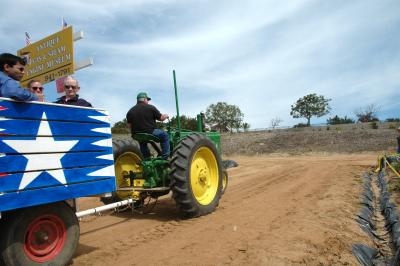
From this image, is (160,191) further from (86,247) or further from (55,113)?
(55,113)

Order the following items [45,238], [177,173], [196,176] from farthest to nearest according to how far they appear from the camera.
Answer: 1. [196,176]
2. [177,173]
3. [45,238]

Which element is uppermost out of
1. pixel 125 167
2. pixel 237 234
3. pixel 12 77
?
pixel 12 77

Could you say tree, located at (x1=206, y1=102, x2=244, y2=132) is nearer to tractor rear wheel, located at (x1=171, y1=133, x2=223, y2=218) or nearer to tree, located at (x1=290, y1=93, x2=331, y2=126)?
tree, located at (x1=290, y1=93, x2=331, y2=126)

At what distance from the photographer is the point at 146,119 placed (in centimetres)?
618

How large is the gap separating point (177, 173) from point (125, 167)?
5.13ft

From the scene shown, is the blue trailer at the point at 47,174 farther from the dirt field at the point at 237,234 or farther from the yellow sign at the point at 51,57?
the yellow sign at the point at 51,57

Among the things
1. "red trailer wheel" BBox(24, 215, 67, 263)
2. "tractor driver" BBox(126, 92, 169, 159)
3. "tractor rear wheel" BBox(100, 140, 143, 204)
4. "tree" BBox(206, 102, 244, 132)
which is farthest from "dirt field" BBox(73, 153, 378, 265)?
"tree" BBox(206, 102, 244, 132)

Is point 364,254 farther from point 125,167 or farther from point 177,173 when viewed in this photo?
point 125,167

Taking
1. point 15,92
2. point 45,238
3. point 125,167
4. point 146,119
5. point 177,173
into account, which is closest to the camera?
point 15,92

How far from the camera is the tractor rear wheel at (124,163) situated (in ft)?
21.1

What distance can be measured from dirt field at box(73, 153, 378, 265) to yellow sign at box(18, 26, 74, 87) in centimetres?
417

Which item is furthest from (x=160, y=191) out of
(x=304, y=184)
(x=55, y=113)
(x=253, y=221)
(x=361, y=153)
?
(x=361, y=153)

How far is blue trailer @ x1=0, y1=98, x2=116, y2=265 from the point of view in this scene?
3121 millimetres

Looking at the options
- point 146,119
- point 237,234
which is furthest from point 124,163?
point 237,234
